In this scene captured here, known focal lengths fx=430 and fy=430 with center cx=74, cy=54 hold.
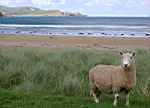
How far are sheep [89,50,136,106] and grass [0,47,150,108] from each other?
0.40 metres

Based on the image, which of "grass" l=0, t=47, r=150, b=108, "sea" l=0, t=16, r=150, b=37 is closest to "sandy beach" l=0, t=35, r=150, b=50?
"sea" l=0, t=16, r=150, b=37

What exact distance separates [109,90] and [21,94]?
2.47 meters

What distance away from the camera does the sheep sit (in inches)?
382

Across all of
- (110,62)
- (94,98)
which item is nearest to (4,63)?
(110,62)

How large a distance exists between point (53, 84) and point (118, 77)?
4.17 meters

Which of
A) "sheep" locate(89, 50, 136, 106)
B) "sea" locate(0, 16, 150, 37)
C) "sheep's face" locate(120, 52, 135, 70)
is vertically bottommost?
"sea" locate(0, 16, 150, 37)

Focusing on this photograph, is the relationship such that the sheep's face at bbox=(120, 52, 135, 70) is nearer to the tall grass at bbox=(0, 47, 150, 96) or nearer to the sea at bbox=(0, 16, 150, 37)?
the tall grass at bbox=(0, 47, 150, 96)

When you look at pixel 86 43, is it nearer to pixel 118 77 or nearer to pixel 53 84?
pixel 53 84

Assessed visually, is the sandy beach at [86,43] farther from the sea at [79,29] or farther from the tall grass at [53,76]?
the tall grass at [53,76]

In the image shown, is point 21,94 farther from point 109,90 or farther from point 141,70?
point 141,70

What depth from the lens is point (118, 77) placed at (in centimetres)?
987

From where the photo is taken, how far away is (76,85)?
41.8 ft

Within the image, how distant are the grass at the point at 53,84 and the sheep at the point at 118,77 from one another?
15.6 inches

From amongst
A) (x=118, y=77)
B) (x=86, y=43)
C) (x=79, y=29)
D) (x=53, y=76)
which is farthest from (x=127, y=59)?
(x=79, y=29)
